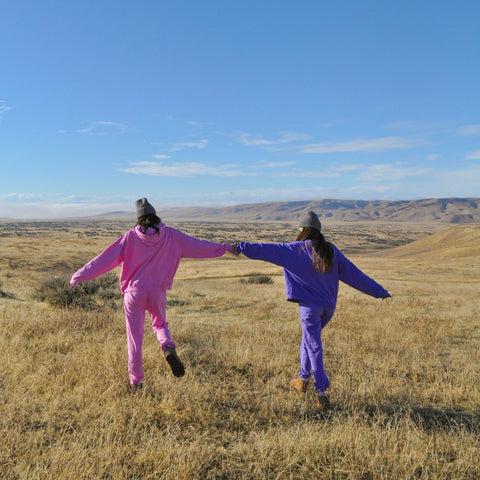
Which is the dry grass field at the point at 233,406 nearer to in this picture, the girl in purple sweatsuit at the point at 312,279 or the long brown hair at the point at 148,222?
the girl in purple sweatsuit at the point at 312,279

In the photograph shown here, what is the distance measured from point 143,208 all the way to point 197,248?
0.85 metres

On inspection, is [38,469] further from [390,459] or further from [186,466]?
[390,459]

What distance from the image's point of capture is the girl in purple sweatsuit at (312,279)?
4.32 meters

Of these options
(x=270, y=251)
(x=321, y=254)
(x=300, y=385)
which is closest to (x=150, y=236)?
(x=270, y=251)

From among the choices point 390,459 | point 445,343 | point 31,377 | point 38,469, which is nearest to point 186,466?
point 38,469

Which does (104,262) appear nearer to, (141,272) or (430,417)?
(141,272)

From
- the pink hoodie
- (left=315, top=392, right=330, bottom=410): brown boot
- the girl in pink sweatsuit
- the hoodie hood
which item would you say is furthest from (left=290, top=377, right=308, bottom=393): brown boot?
the hoodie hood

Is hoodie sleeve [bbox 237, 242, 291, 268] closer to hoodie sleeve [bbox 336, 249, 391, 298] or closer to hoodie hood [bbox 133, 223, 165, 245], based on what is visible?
hoodie sleeve [bbox 336, 249, 391, 298]

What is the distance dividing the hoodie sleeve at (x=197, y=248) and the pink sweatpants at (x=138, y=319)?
67cm

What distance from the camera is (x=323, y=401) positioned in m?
4.10

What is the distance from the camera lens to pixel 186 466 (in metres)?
2.79

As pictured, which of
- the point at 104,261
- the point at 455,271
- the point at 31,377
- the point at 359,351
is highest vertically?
the point at 104,261

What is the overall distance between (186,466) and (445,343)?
6315 millimetres

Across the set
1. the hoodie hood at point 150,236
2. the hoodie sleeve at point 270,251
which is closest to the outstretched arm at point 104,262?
the hoodie hood at point 150,236
